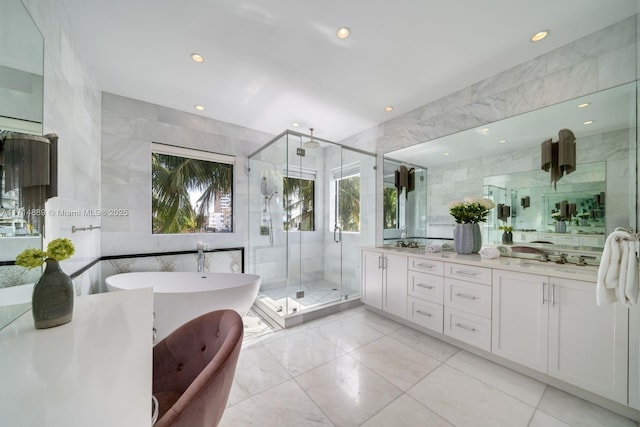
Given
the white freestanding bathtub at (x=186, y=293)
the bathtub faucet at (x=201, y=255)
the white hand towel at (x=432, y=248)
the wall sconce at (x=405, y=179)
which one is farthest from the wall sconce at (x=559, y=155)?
the bathtub faucet at (x=201, y=255)

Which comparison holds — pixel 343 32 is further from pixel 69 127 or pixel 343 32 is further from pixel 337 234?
pixel 337 234

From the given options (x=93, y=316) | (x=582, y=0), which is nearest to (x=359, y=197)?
(x=582, y=0)

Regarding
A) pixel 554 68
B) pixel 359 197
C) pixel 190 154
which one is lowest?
pixel 359 197

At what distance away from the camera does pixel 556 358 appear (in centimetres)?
159

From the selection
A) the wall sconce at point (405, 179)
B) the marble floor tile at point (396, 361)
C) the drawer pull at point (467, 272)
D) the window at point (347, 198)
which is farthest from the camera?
the window at point (347, 198)

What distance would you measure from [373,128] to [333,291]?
2.60 m

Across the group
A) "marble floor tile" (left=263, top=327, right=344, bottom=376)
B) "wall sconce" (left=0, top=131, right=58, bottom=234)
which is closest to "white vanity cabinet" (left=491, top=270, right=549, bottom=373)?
"marble floor tile" (left=263, top=327, right=344, bottom=376)

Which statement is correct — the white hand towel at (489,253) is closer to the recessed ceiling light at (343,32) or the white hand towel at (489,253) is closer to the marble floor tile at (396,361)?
the marble floor tile at (396,361)

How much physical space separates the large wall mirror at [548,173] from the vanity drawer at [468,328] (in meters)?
0.85

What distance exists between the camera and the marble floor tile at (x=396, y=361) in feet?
5.73

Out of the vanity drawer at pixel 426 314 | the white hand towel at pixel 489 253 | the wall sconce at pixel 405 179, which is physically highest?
the wall sconce at pixel 405 179

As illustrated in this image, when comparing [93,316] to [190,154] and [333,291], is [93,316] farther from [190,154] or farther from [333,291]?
[333,291]

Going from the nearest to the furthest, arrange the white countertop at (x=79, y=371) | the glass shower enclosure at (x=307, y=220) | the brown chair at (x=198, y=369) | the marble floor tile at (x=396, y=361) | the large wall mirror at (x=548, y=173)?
the white countertop at (x=79, y=371)
the brown chair at (x=198, y=369)
the large wall mirror at (x=548, y=173)
the marble floor tile at (x=396, y=361)
the glass shower enclosure at (x=307, y=220)

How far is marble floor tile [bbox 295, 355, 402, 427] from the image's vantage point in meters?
1.43
